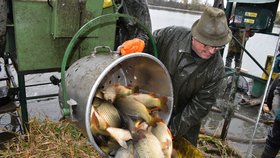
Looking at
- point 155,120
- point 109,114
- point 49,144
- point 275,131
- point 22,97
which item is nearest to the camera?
point 109,114

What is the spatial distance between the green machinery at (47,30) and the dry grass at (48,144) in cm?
58

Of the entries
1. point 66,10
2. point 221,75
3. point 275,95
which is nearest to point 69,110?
point 66,10

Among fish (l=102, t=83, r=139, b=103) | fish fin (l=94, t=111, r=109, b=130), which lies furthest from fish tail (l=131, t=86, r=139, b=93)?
fish fin (l=94, t=111, r=109, b=130)

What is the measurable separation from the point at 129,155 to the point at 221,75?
1390 mm

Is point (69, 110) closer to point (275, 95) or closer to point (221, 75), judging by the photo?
point (221, 75)

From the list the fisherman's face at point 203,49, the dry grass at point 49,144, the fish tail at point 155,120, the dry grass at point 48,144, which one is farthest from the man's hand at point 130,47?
the dry grass at point 48,144

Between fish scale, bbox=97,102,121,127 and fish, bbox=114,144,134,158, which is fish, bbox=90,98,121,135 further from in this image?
fish, bbox=114,144,134,158

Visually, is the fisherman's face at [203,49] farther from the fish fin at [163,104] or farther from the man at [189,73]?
the fish fin at [163,104]

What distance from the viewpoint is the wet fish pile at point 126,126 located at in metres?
1.80

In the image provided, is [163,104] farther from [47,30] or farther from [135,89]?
[47,30]

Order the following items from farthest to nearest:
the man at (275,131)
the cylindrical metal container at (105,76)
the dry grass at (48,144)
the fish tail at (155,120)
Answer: the man at (275,131) → the dry grass at (48,144) → the fish tail at (155,120) → the cylindrical metal container at (105,76)

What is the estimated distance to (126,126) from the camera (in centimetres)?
193

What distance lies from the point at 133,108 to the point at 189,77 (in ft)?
3.01

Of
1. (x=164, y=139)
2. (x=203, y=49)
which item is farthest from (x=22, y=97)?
(x=203, y=49)
